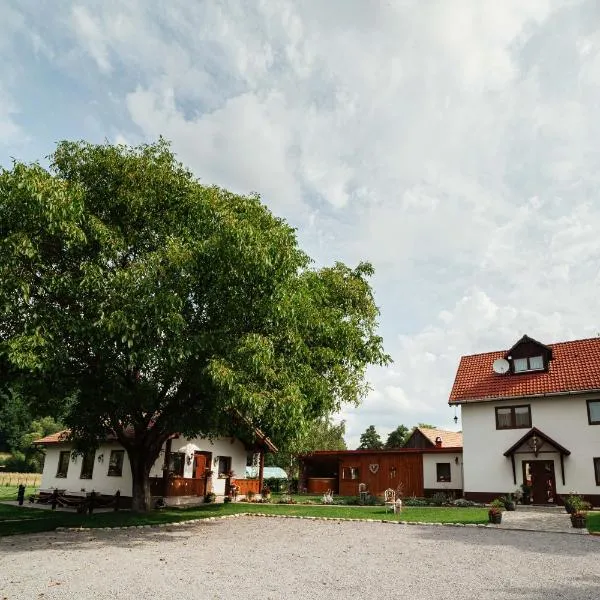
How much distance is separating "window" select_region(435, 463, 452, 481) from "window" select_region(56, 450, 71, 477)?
2082cm

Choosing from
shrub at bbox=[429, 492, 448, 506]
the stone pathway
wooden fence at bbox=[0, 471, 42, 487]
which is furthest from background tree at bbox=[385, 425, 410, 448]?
the stone pathway

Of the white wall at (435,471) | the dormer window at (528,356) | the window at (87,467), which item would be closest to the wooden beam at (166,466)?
the window at (87,467)

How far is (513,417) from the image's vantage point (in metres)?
27.3

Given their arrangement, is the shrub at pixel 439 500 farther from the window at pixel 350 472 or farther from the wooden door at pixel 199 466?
the wooden door at pixel 199 466

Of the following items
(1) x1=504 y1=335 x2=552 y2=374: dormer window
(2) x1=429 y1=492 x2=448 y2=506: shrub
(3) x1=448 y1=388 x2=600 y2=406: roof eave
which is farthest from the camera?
(1) x1=504 y1=335 x2=552 y2=374: dormer window

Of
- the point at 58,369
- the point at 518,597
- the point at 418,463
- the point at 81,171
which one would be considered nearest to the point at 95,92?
the point at 81,171

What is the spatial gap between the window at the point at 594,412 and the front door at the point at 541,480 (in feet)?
9.16

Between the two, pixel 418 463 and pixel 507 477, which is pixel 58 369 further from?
pixel 418 463

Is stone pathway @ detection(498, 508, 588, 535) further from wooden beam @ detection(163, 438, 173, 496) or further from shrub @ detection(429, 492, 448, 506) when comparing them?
wooden beam @ detection(163, 438, 173, 496)

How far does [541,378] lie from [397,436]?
130 ft

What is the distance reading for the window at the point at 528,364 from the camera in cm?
2841

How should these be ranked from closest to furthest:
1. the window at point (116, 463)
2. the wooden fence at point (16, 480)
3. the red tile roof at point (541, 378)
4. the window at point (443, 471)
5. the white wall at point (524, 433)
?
1. the white wall at point (524, 433)
2. the window at point (116, 463)
3. the red tile roof at point (541, 378)
4. the window at point (443, 471)
5. the wooden fence at point (16, 480)

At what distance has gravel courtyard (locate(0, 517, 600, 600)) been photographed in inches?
315

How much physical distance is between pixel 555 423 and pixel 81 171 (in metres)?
23.7
